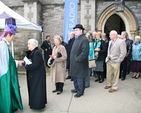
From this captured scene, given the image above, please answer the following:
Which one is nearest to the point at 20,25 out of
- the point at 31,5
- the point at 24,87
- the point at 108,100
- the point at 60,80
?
the point at 24,87

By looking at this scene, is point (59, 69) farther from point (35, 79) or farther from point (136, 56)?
point (136, 56)

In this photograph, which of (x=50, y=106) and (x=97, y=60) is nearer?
(x=50, y=106)

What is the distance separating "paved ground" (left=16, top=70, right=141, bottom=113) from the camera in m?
3.50

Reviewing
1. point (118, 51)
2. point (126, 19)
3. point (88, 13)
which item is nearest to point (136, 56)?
point (118, 51)

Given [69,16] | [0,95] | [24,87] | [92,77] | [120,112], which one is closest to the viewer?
[0,95]

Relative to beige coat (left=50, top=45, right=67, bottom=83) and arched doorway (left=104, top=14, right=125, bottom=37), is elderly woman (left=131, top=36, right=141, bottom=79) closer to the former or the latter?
beige coat (left=50, top=45, right=67, bottom=83)

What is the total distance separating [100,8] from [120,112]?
7.09 m

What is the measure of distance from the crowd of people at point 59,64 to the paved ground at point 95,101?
207 millimetres

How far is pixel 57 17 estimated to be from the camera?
398 inches

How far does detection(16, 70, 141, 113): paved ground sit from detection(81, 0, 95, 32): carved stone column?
4855 millimetres

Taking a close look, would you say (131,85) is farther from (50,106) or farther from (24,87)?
(24,87)

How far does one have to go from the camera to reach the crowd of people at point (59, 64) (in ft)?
9.93

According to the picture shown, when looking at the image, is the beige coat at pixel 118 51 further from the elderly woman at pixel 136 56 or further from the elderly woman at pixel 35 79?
the elderly woman at pixel 35 79

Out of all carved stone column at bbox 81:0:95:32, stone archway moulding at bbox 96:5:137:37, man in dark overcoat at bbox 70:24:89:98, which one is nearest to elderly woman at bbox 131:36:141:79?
man in dark overcoat at bbox 70:24:89:98
